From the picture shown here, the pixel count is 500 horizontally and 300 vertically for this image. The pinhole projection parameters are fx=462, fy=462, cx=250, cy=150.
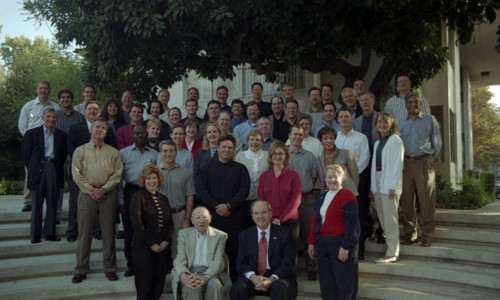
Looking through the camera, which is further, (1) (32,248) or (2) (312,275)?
(1) (32,248)

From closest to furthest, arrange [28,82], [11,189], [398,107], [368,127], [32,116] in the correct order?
[368,127], [398,107], [32,116], [11,189], [28,82]

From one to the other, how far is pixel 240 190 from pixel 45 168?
117 inches

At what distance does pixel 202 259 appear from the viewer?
5.30 meters

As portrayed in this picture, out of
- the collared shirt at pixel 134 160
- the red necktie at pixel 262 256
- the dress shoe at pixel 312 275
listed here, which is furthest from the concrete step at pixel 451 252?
the collared shirt at pixel 134 160

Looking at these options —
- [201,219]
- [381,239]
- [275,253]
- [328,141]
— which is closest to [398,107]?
[328,141]

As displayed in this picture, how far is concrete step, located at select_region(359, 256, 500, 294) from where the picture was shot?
5383mm

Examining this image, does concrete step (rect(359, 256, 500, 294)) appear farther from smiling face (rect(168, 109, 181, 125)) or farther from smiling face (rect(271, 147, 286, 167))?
smiling face (rect(168, 109, 181, 125))

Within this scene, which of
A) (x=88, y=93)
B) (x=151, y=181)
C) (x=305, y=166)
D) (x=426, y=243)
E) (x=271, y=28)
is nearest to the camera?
(x=151, y=181)

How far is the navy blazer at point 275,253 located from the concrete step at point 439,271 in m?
1.33

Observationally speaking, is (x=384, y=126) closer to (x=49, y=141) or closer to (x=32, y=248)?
(x=49, y=141)

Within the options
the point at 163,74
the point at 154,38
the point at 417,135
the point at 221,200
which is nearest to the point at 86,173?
the point at 221,200

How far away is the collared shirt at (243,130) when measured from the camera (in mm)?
7105

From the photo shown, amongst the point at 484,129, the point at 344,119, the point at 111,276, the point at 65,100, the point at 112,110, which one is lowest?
the point at 111,276

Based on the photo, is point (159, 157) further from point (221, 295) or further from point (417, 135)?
point (417, 135)
